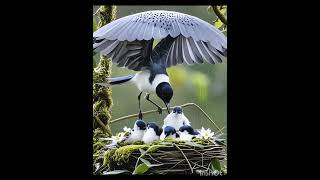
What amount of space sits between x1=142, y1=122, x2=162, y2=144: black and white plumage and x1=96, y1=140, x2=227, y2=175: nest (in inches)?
1.8

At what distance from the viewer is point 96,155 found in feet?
12.9

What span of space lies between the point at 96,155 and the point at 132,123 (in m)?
0.26

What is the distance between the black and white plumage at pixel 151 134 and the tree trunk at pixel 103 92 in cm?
27

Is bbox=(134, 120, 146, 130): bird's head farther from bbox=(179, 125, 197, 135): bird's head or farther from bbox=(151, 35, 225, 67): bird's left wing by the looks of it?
bbox=(151, 35, 225, 67): bird's left wing

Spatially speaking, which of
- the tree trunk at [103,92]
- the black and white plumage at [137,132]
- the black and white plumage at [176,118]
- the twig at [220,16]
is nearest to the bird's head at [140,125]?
the black and white plumage at [137,132]

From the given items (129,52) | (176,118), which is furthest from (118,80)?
(176,118)

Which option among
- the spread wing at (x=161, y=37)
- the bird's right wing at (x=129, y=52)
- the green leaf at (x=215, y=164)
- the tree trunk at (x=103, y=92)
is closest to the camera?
the spread wing at (x=161, y=37)

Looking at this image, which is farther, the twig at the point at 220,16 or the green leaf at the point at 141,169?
the twig at the point at 220,16

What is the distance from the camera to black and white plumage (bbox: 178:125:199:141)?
152 inches

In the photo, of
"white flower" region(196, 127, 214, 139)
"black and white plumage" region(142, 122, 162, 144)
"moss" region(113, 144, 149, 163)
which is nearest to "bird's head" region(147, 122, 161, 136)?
"black and white plumage" region(142, 122, 162, 144)

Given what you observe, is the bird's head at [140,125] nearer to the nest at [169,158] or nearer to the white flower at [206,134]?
the nest at [169,158]

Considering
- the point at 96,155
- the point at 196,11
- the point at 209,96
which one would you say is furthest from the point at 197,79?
the point at 96,155

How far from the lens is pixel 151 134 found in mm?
3848

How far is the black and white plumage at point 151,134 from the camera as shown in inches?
151
